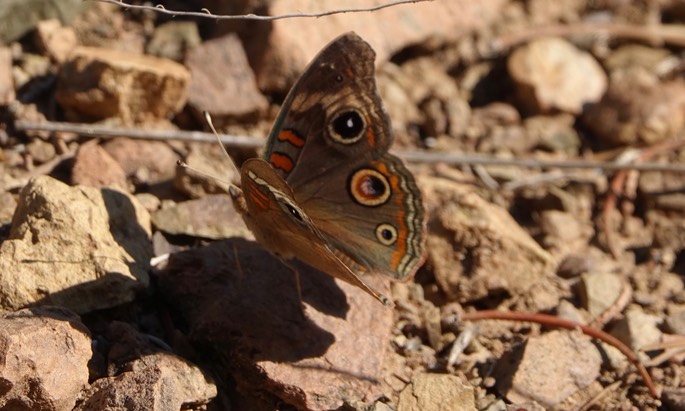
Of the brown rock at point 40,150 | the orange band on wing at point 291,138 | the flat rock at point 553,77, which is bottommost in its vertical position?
the brown rock at point 40,150

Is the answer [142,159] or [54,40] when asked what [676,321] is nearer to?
[142,159]

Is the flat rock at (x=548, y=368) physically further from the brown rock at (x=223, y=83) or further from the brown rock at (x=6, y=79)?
the brown rock at (x=6, y=79)

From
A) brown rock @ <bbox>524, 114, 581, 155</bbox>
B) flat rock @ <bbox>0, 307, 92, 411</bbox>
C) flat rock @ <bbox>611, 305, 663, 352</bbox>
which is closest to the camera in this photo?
flat rock @ <bbox>0, 307, 92, 411</bbox>

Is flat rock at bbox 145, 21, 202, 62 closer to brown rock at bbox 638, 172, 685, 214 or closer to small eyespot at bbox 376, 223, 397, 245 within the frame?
small eyespot at bbox 376, 223, 397, 245

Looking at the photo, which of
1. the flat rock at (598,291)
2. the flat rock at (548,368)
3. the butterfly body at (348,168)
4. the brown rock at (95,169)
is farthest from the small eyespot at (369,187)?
the flat rock at (598,291)

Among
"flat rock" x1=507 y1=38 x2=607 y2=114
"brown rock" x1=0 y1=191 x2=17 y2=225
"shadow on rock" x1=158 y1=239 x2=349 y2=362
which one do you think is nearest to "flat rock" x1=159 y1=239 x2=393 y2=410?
"shadow on rock" x1=158 y1=239 x2=349 y2=362

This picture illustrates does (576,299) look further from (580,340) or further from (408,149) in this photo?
(408,149)
